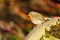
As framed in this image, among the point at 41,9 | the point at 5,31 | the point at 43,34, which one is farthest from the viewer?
the point at 41,9

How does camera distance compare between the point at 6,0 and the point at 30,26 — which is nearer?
the point at 30,26

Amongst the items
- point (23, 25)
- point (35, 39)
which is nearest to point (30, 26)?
point (23, 25)

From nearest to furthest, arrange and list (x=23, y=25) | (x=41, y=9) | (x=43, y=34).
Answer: (x=43, y=34) < (x=23, y=25) < (x=41, y=9)

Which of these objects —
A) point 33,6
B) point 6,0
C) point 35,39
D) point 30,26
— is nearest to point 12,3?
point 6,0

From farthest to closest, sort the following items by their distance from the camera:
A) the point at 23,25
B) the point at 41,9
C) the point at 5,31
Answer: the point at 41,9 < the point at 23,25 < the point at 5,31

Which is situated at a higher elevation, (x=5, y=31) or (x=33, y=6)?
(x=33, y=6)

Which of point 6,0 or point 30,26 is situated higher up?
point 6,0

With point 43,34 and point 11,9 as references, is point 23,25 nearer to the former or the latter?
point 11,9

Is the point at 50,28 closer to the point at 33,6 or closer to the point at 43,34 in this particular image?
the point at 43,34

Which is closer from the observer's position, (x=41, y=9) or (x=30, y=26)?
(x=30, y=26)
